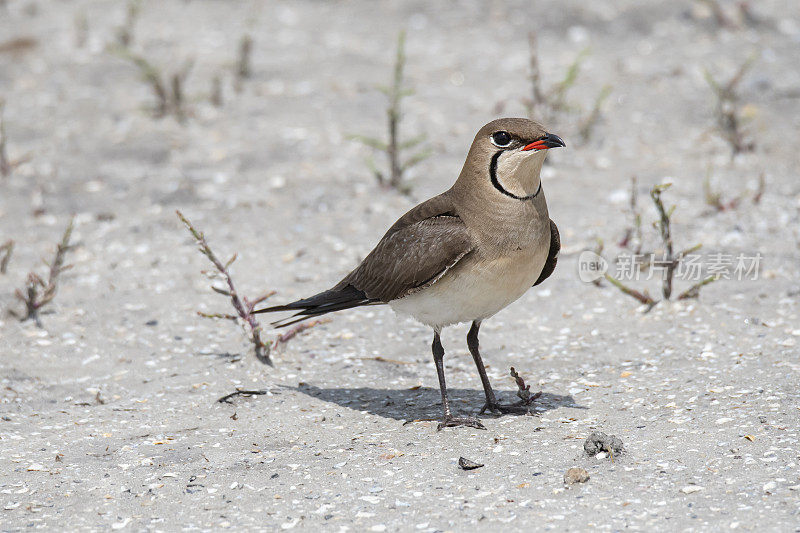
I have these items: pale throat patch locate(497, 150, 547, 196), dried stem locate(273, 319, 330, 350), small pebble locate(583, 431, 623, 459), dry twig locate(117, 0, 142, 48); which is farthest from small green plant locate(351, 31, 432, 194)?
dry twig locate(117, 0, 142, 48)

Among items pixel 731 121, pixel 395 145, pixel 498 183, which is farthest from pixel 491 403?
pixel 731 121

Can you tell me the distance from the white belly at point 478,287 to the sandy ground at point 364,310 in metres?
0.56

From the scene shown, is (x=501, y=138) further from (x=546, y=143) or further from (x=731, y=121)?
(x=731, y=121)

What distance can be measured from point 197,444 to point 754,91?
6375 millimetres

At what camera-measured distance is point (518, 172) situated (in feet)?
14.7

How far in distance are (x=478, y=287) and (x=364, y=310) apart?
1.92 meters

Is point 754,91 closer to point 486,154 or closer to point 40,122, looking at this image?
A: point 486,154

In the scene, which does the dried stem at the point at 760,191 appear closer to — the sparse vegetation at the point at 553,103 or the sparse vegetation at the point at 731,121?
the sparse vegetation at the point at 731,121

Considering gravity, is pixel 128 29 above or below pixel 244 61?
above

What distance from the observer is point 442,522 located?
3.60m

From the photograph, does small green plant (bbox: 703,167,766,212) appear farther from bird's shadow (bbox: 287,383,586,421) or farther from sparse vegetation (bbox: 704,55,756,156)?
bird's shadow (bbox: 287,383,586,421)

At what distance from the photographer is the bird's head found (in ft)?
14.5

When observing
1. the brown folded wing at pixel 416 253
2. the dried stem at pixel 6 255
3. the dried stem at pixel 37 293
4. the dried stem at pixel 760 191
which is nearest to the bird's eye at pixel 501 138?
the brown folded wing at pixel 416 253

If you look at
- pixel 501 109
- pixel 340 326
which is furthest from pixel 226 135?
pixel 340 326
